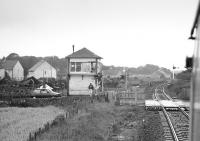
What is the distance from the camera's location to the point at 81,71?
43.5 meters

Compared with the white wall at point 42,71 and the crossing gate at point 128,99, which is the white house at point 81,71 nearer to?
the crossing gate at point 128,99

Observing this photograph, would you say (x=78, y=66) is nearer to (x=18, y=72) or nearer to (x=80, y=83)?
(x=80, y=83)

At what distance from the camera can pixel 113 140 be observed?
45.9 feet

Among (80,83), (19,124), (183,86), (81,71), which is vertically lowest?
(19,124)

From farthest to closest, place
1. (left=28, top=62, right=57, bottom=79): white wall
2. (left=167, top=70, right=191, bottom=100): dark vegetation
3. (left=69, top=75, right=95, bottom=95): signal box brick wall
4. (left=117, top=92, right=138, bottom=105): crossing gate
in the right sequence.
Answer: (left=28, top=62, right=57, bottom=79): white wall
(left=69, top=75, right=95, bottom=95): signal box brick wall
(left=117, top=92, right=138, bottom=105): crossing gate
(left=167, top=70, right=191, bottom=100): dark vegetation

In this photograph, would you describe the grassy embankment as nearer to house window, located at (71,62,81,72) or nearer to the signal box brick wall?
the signal box brick wall

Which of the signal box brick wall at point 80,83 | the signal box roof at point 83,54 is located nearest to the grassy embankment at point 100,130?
the signal box brick wall at point 80,83

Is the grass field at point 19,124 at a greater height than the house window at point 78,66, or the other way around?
the house window at point 78,66

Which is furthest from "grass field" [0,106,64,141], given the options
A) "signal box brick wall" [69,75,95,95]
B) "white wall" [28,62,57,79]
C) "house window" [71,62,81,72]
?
"white wall" [28,62,57,79]

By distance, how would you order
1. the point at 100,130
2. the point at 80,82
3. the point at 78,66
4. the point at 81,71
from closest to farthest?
the point at 100,130, the point at 80,82, the point at 81,71, the point at 78,66

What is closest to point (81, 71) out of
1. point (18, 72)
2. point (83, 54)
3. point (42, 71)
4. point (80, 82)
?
point (80, 82)

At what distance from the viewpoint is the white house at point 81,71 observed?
1690 inches

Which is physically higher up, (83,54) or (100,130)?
(83,54)

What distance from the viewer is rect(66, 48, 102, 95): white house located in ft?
141
